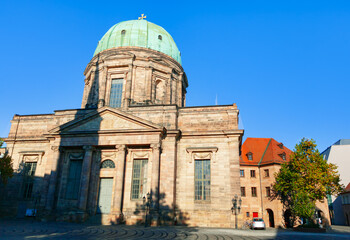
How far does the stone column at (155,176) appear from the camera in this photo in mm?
25109

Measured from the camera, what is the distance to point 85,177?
26875 millimetres

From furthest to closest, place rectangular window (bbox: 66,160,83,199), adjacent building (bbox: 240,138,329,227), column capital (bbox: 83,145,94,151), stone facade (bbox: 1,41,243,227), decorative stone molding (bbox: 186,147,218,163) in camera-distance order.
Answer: adjacent building (bbox: 240,138,329,227) → rectangular window (bbox: 66,160,83,199) → column capital (bbox: 83,145,94,151) → decorative stone molding (bbox: 186,147,218,163) → stone facade (bbox: 1,41,243,227)

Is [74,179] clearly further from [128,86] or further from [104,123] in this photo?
[128,86]

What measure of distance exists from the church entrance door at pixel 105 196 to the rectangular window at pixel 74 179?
95.3 inches

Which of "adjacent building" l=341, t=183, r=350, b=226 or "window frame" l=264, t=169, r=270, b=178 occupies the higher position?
"window frame" l=264, t=169, r=270, b=178

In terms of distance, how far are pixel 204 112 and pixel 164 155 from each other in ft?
21.2

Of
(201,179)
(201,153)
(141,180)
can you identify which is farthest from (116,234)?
(201,153)

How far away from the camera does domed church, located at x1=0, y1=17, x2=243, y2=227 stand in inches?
1017

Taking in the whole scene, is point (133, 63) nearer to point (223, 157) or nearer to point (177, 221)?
point (223, 157)

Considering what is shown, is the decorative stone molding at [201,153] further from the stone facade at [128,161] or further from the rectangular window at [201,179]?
Result: the rectangular window at [201,179]

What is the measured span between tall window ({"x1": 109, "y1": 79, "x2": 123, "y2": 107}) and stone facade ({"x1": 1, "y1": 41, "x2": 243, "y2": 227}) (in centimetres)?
229

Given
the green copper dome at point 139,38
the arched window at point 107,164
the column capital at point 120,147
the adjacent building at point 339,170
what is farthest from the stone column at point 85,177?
the adjacent building at point 339,170

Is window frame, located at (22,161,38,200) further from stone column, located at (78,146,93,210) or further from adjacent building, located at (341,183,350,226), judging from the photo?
adjacent building, located at (341,183,350,226)

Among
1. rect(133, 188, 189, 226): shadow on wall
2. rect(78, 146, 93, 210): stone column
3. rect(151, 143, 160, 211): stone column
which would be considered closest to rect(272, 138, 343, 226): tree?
rect(133, 188, 189, 226): shadow on wall
